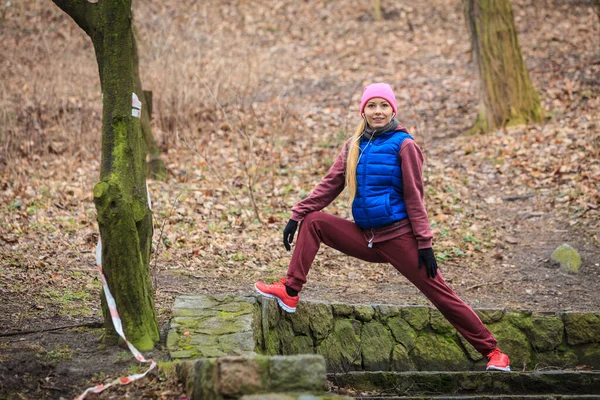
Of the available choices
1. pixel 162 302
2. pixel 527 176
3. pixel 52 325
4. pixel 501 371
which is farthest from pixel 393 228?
pixel 527 176

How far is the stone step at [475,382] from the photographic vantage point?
5.18 meters

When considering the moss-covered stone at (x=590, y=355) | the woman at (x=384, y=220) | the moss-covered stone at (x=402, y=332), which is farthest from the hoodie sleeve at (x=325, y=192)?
the moss-covered stone at (x=590, y=355)

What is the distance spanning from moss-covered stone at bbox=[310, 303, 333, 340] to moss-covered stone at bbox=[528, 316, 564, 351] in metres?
1.92

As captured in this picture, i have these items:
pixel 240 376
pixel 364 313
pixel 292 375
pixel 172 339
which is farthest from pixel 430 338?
pixel 240 376

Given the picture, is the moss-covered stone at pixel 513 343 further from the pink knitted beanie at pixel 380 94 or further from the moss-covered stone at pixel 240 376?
the moss-covered stone at pixel 240 376

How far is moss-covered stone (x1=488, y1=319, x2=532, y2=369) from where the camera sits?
6.15 metres

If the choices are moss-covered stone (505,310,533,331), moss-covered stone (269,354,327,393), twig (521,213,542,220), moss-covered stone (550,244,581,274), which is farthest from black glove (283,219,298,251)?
twig (521,213,542,220)

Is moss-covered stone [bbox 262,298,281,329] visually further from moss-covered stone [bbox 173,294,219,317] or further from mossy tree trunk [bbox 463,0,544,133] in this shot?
mossy tree trunk [bbox 463,0,544,133]

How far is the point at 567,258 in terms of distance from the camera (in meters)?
8.03

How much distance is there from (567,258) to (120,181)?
19.0ft

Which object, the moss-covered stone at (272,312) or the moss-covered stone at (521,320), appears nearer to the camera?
the moss-covered stone at (272,312)

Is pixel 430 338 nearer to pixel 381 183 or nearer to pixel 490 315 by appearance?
pixel 490 315

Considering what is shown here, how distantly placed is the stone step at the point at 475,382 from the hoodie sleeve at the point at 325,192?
1325mm

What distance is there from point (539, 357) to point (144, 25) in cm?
1677
